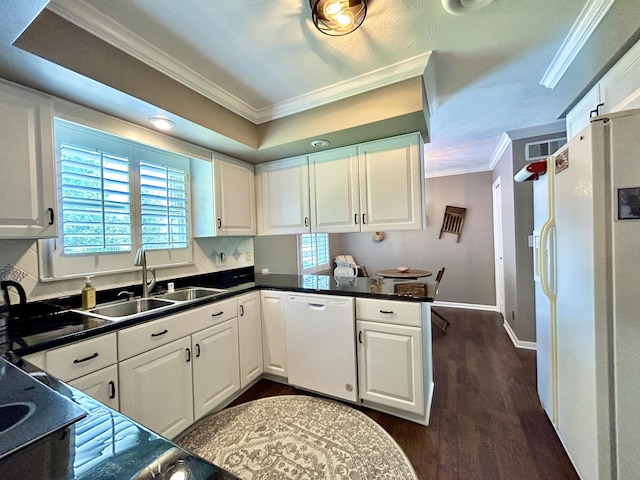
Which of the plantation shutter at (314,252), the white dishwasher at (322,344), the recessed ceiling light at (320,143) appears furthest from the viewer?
the plantation shutter at (314,252)

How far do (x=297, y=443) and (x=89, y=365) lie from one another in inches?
49.8

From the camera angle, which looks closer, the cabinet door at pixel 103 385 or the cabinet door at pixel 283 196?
Answer: the cabinet door at pixel 103 385

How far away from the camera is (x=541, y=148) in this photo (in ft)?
9.92

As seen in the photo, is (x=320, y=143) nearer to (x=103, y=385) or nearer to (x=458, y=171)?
(x=103, y=385)

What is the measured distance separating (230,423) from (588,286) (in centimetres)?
228

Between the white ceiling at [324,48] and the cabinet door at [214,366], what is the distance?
→ 167 centimetres

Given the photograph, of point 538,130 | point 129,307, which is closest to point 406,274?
point 538,130

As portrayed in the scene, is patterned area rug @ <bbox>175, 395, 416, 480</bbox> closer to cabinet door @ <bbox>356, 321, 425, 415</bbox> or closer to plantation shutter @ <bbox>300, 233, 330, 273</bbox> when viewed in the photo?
cabinet door @ <bbox>356, 321, 425, 415</bbox>

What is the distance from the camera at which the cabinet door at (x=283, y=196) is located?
8.84ft

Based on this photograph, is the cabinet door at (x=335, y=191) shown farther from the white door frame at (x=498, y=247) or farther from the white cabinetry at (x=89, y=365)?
the white door frame at (x=498, y=247)

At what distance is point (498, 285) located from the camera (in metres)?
4.31

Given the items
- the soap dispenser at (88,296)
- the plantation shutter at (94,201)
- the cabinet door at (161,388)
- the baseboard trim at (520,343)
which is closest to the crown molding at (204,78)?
the plantation shutter at (94,201)

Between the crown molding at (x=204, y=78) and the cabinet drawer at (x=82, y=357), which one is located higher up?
the crown molding at (x=204, y=78)

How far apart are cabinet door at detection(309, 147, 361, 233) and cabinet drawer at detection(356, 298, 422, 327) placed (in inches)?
29.3
